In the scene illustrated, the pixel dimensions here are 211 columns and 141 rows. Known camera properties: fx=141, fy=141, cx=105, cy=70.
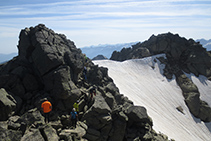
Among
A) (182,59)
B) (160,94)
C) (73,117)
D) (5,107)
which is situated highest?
(5,107)

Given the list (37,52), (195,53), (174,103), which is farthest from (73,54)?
(195,53)

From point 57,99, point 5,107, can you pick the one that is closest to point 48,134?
point 5,107

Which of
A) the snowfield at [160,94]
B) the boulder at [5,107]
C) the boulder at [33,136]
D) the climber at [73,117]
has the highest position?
the boulder at [5,107]

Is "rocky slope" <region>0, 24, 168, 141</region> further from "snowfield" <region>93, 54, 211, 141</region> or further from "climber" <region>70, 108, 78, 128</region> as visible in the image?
"snowfield" <region>93, 54, 211, 141</region>

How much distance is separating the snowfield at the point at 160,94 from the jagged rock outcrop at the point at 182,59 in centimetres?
265

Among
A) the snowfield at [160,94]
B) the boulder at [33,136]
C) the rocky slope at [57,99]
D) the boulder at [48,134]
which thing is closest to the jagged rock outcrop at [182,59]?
the snowfield at [160,94]

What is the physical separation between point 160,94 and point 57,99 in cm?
3821

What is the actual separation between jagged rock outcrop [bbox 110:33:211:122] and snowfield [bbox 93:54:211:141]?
2649 mm

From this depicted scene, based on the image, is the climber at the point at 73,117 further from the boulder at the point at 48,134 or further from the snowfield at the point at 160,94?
the snowfield at the point at 160,94

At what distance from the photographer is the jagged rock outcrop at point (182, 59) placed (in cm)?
5147

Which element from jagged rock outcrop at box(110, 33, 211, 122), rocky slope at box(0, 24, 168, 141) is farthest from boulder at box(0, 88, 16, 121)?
jagged rock outcrop at box(110, 33, 211, 122)

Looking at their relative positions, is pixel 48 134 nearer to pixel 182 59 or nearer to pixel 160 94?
pixel 160 94

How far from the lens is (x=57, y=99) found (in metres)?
20.9

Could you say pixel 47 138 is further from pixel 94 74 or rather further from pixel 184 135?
pixel 184 135
